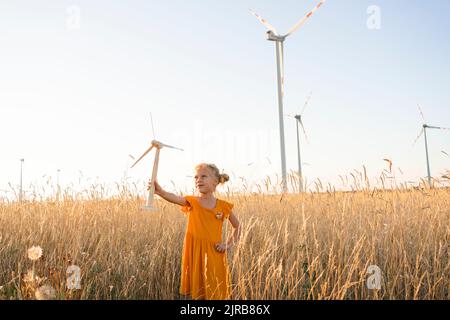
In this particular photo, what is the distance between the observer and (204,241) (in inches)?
142

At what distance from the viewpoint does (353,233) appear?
16.6ft

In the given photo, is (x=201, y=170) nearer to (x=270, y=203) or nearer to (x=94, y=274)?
(x=94, y=274)

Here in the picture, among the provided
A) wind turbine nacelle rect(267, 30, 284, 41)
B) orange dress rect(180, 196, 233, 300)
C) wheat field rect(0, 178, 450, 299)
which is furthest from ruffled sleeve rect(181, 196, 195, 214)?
wind turbine nacelle rect(267, 30, 284, 41)

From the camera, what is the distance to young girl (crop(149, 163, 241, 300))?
3.50 metres

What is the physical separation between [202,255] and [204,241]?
122 mm

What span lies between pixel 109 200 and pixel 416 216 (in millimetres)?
4566

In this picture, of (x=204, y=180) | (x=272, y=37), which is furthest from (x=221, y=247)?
(x=272, y=37)

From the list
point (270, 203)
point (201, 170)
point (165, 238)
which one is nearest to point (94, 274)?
point (165, 238)

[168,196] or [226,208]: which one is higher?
[168,196]

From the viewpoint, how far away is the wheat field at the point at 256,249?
11.6ft

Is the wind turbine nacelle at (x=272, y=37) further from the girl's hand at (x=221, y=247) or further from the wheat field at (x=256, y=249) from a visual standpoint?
the girl's hand at (x=221, y=247)

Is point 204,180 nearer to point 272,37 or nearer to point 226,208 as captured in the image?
point 226,208

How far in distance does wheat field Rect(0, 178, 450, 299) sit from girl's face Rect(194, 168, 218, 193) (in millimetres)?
500
